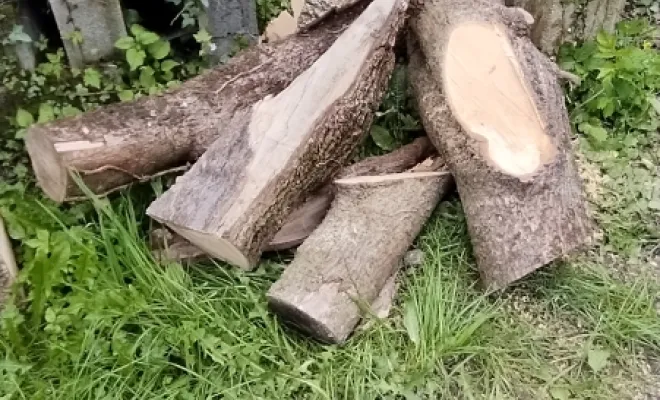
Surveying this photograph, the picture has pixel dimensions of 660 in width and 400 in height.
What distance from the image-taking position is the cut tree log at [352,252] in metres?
2.89

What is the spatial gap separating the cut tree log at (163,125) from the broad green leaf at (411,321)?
97 centimetres

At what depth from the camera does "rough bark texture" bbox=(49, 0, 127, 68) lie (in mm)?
3354

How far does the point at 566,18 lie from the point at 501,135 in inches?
42.8

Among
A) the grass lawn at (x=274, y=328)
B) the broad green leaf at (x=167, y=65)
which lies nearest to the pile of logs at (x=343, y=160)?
the grass lawn at (x=274, y=328)

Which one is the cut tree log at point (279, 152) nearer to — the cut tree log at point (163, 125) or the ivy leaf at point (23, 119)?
the cut tree log at point (163, 125)

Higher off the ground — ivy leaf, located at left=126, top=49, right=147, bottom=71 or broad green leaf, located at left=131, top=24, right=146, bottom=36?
broad green leaf, located at left=131, top=24, right=146, bottom=36

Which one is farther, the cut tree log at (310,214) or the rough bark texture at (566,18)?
the rough bark texture at (566,18)

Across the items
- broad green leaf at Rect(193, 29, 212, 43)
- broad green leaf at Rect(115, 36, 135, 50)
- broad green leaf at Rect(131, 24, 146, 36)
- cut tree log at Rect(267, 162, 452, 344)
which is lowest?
cut tree log at Rect(267, 162, 452, 344)

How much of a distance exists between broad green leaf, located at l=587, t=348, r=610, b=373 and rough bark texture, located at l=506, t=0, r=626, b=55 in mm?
1556

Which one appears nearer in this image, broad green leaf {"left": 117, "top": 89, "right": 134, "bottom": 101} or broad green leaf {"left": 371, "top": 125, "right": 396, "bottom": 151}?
broad green leaf {"left": 117, "top": 89, "right": 134, "bottom": 101}

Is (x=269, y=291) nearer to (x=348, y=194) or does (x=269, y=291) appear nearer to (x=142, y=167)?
(x=348, y=194)

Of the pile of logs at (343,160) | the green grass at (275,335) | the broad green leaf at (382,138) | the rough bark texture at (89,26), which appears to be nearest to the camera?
the green grass at (275,335)

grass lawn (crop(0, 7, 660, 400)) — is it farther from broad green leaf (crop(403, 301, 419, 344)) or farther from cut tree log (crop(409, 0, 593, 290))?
cut tree log (crop(409, 0, 593, 290))

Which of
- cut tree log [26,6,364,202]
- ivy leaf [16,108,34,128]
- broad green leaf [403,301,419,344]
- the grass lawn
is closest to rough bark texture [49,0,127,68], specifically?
ivy leaf [16,108,34,128]
